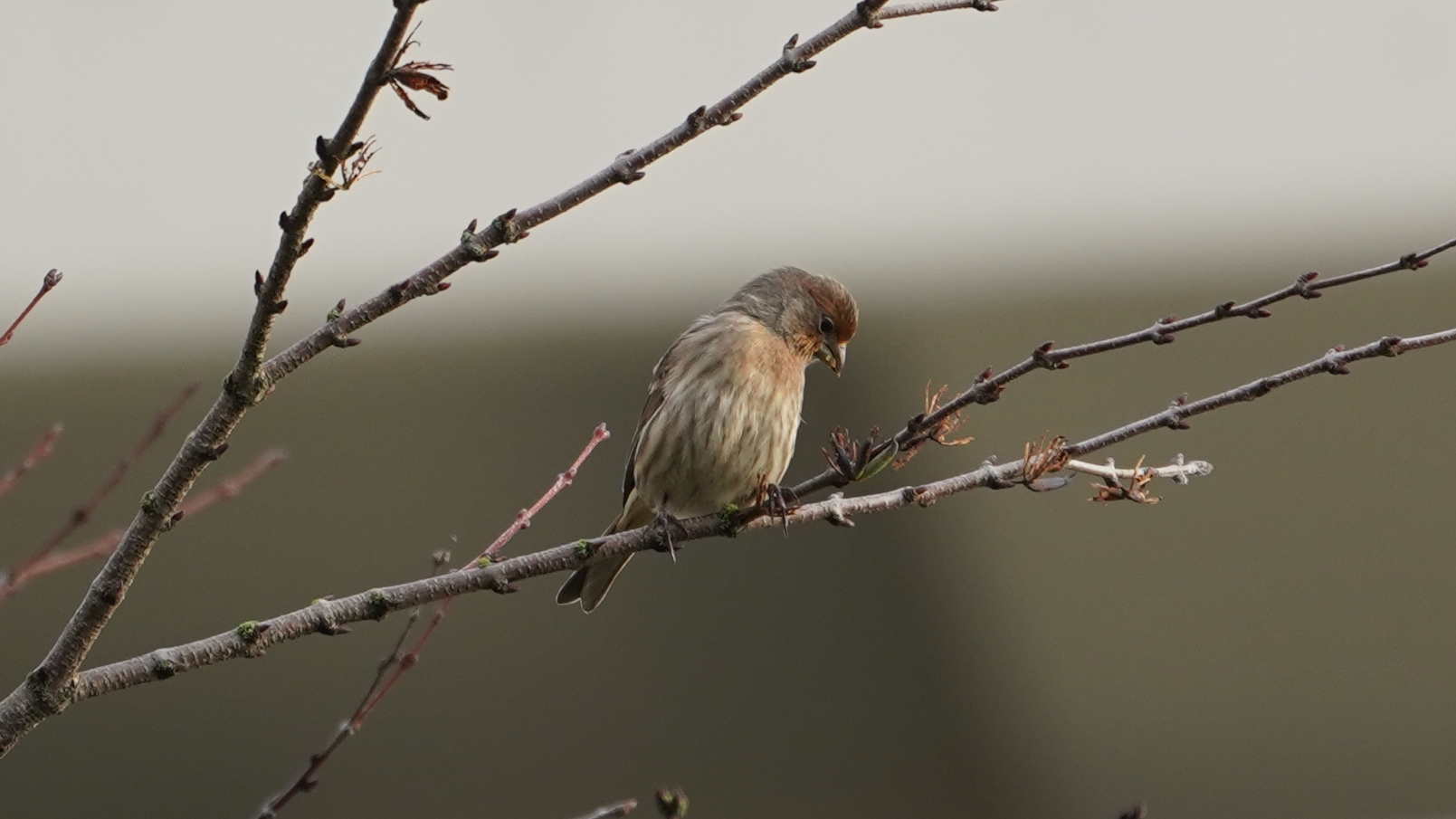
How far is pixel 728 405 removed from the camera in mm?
4859

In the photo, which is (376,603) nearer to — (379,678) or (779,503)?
(379,678)

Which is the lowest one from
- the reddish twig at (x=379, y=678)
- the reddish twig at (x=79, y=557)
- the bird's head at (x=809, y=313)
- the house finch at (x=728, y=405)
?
the reddish twig at (x=379, y=678)

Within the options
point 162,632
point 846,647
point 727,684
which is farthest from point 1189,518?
point 162,632

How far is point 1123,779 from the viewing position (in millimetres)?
11008

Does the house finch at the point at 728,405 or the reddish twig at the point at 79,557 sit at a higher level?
the house finch at the point at 728,405

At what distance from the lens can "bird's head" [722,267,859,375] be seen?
5289mm

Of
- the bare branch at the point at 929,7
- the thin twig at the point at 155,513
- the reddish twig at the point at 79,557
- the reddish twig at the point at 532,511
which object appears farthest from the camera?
the reddish twig at the point at 532,511

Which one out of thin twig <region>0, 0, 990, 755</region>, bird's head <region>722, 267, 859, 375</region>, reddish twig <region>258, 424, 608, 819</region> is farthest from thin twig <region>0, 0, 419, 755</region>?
bird's head <region>722, 267, 859, 375</region>

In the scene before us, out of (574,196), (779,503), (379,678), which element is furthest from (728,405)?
(574,196)

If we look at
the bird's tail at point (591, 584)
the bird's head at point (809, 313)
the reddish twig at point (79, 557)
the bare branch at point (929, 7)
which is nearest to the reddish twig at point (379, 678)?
the reddish twig at point (79, 557)

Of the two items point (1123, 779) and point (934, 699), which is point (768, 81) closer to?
point (934, 699)

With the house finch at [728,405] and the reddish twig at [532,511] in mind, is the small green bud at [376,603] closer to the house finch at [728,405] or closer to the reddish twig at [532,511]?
the reddish twig at [532,511]

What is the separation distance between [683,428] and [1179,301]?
162 inches

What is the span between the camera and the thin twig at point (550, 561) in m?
2.83
